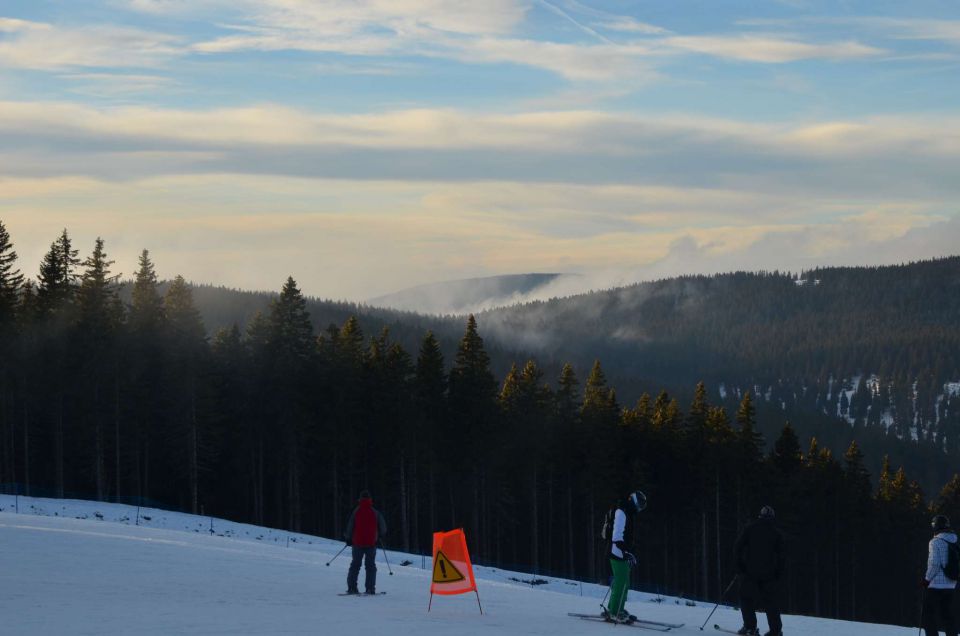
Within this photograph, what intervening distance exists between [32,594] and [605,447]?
178 ft

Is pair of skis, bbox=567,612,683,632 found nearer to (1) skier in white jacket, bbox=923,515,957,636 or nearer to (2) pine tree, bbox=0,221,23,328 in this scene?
(1) skier in white jacket, bbox=923,515,957,636

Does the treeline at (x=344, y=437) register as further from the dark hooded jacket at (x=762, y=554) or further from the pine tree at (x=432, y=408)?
the dark hooded jacket at (x=762, y=554)

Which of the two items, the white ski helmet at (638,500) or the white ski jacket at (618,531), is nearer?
the white ski helmet at (638,500)

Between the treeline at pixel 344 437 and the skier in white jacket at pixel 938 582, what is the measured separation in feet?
128

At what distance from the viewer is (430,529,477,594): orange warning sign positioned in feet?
74.6

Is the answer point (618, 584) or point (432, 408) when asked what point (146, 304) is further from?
point (618, 584)

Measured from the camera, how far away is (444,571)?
22.9 m

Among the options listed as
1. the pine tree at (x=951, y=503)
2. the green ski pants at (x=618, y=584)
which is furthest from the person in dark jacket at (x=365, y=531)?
the pine tree at (x=951, y=503)

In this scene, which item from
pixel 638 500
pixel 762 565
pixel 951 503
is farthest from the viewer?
pixel 951 503

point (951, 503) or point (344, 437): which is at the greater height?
point (344, 437)

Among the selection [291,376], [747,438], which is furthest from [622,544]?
[747,438]

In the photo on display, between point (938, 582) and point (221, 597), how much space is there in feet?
47.2

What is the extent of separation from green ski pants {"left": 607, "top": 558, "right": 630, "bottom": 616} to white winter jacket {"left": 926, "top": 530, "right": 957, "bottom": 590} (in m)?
5.63

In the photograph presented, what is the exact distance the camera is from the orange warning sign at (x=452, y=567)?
22.7 m
